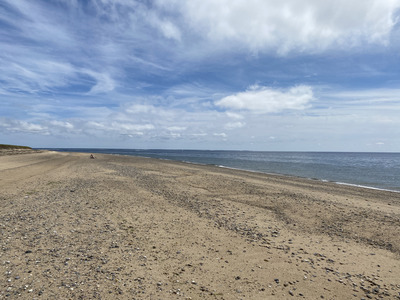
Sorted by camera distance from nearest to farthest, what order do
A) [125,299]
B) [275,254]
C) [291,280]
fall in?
1. [125,299]
2. [291,280]
3. [275,254]

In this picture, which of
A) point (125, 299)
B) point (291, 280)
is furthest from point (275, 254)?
point (125, 299)

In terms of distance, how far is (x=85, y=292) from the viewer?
4824mm

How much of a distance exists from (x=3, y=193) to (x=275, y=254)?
1535 centimetres

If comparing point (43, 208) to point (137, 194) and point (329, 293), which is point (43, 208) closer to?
point (137, 194)

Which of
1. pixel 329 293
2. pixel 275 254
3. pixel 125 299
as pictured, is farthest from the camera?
pixel 275 254

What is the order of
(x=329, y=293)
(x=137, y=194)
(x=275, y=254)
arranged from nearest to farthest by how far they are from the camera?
(x=329, y=293) → (x=275, y=254) → (x=137, y=194)

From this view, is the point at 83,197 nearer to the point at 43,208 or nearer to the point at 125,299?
the point at 43,208

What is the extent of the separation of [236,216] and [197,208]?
2.19m

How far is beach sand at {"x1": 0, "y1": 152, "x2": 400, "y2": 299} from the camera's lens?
5.19 meters

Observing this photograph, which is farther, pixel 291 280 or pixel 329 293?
pixel 291 280

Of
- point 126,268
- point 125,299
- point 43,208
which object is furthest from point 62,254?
point 43,208

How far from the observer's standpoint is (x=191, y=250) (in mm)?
7102

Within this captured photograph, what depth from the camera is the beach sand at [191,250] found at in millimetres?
5188

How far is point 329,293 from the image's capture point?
5.25 m
